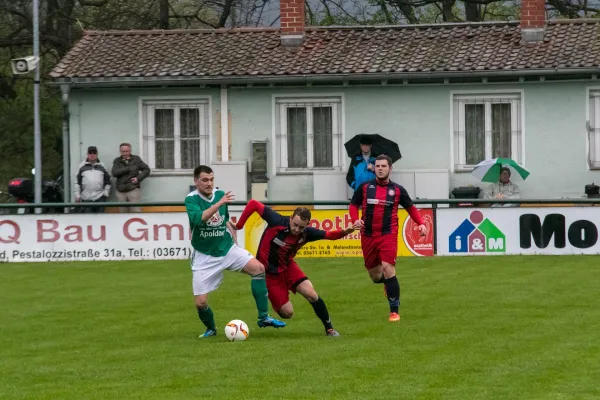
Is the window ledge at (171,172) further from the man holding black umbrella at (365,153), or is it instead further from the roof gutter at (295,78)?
the man holding black umbrella at (365,153)

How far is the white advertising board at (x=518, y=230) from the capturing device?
2408 cm

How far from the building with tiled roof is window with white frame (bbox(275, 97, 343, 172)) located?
0.09 feet

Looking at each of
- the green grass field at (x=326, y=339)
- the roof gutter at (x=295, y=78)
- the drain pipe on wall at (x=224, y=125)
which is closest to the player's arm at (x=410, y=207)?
the green grass field at (x=326, y=339)

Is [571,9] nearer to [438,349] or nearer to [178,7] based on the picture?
[178,7]

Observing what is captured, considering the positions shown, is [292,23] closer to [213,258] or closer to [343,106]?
[343,106]

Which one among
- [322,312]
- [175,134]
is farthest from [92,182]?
[322,312]

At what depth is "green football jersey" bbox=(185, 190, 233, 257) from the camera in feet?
47.8

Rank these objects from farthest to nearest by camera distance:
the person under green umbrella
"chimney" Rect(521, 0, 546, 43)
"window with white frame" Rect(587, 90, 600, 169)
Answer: "chimney" Rect(521, 0, 546, 43), "window with white frame" Rect(587, 90, 600, 169), the person under green umbrella

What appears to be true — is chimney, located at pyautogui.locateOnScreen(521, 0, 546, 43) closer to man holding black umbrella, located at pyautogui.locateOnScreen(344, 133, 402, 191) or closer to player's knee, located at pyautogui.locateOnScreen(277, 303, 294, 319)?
man holding black umbrella, located at pyautogui.locateOnScreen(344, 133, 402, 191)

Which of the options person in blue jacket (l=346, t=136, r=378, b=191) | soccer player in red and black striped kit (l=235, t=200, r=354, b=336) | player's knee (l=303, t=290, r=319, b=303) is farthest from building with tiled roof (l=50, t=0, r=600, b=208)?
player's knee (l=303, t=290, r=319, b=303)

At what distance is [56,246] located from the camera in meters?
25.2

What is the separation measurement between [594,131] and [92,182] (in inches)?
411

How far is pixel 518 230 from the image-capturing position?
24344 mm

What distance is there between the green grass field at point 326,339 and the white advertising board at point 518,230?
1303 millimetres
